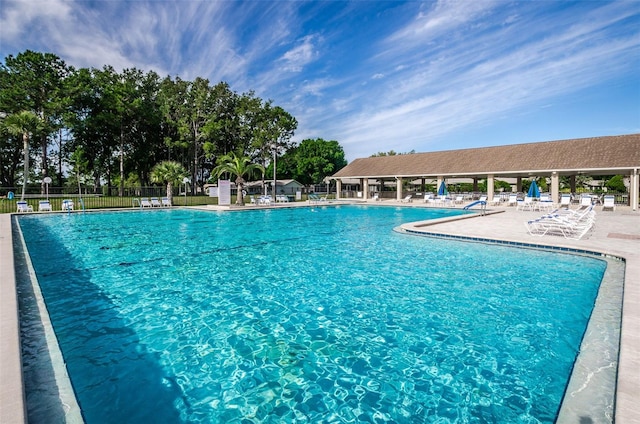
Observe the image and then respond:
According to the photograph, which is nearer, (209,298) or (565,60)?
(209,298)

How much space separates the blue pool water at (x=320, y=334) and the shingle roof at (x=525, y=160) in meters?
18.9

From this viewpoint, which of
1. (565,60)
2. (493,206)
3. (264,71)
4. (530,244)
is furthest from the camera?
(264,71)

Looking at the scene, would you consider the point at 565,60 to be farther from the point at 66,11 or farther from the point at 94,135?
the point at 94,135

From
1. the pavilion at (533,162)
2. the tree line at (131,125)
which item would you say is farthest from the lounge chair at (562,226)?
the tree line at (131,125)

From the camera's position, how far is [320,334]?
4.45 metres

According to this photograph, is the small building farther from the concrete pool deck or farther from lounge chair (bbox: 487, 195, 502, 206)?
the concrete pool deck

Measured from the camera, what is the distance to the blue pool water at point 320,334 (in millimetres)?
3029

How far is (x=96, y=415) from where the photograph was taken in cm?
283

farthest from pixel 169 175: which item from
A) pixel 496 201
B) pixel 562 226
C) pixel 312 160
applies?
pixel 312 160

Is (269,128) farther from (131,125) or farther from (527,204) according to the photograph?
(527,204)

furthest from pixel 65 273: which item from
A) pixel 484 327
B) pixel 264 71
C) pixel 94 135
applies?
pixel 94 135

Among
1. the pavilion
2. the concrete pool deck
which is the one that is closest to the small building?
the pavilion

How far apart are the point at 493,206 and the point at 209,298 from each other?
1017 inches

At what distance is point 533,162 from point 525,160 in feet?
2.95
